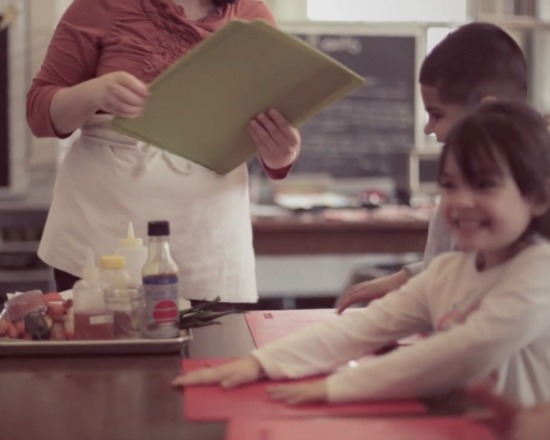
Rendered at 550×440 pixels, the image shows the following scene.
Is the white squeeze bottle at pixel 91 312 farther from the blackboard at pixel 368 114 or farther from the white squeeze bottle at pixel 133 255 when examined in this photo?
the blackboard at pixel 368 114

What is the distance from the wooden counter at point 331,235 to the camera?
132 inches

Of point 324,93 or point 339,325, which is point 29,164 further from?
point 339,325

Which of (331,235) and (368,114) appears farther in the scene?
(368,114)

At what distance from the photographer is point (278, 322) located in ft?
4.73

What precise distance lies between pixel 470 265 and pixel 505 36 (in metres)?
0.57

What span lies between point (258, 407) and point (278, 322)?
19.0 inches

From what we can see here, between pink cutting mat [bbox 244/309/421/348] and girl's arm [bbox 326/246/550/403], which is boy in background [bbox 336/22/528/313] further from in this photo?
girl's arm [bbox 326/246/550/403]

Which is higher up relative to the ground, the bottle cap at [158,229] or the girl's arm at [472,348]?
the bottle cap at [158,229]

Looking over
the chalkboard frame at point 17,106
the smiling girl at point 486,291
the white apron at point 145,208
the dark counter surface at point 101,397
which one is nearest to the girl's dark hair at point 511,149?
the smiling girl at point 486,291

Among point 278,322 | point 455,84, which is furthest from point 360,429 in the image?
point 455,84

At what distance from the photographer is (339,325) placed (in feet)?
3.64

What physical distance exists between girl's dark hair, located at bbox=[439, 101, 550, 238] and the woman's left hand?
1.40ft

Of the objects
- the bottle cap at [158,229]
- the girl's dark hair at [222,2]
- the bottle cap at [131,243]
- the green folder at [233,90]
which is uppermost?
the girl's dark hair at [222,2]

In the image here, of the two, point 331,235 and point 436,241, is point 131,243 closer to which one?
point 436,241
